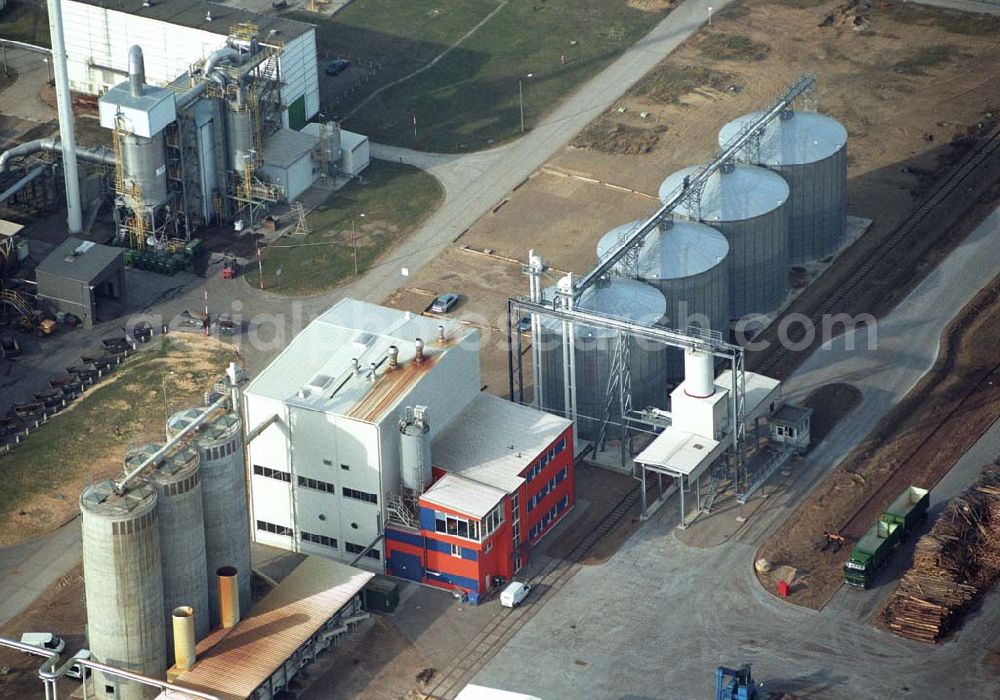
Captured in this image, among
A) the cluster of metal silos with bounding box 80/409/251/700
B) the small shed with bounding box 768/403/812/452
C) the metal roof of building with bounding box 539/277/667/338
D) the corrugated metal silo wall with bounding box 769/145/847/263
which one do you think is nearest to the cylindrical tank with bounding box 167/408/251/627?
the cluster of metal silos with bounding box 80/409/251/700

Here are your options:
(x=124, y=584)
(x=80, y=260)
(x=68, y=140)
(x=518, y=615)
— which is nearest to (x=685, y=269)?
(x=518, y=615)

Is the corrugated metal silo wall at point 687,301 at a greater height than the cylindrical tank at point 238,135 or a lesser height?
lesser

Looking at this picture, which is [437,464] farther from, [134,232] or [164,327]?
[134,232]

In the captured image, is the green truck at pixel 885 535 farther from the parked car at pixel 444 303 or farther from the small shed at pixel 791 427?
the parked car at pixel 444 303

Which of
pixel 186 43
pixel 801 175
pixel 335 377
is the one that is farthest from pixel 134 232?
pixel 801 175

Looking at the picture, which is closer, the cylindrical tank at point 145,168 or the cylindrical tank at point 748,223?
the cylindrical tank at point 748,223

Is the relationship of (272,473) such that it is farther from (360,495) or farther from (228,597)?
(228,597)

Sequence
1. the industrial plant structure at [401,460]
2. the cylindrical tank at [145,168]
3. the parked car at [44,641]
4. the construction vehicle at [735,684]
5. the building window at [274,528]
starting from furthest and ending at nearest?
1. the cylindrical tank at [145,168]
2. the building window at [274,528]
3. the industrial plant structure at [401,460]
4. the parked car at [44,641]
5. the construction vehicle at [735,684]

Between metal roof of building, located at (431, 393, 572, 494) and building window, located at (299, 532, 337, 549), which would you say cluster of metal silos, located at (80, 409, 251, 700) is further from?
metal roof of building, located at (431, 393, 572, 494)

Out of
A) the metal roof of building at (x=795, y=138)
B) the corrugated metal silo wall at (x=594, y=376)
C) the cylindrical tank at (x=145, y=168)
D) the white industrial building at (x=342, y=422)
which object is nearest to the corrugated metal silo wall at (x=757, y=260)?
the metal roof of building at (x=795, y=138)
